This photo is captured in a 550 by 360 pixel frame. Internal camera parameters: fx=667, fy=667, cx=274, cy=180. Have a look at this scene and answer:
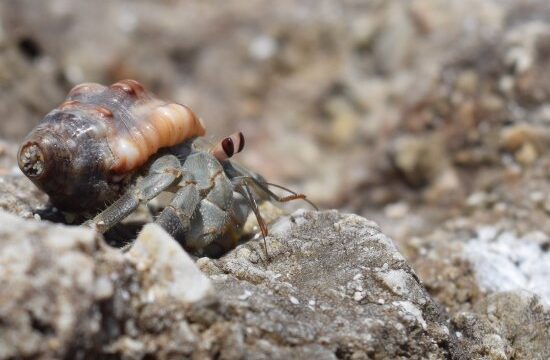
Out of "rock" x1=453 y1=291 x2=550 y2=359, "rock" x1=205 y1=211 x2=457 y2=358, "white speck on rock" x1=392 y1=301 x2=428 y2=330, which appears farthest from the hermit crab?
"rock" x1=453 y1=291 x2=550 y2=359

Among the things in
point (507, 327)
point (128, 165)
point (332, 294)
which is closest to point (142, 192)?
point (128, 165)

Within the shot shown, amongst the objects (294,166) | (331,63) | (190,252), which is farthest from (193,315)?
(331,63)

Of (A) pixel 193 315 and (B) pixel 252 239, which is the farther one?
(B) pixel 252 239

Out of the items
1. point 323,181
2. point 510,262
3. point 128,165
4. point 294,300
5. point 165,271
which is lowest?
point 165,271

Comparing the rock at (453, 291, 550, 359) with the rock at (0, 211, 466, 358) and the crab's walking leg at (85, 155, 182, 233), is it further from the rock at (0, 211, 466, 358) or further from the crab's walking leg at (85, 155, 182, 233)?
the crab's walking leg at (85, 155, 182, 233)

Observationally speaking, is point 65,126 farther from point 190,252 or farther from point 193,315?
point 193,315

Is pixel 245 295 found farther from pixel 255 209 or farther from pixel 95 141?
pixel 95 141
